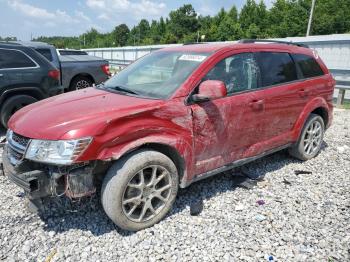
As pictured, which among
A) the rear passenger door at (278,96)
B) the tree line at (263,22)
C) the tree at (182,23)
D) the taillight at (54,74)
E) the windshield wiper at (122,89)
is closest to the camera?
the windshield wiper at (122,89)

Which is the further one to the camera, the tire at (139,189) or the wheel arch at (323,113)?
the wheel arch at (323,113)

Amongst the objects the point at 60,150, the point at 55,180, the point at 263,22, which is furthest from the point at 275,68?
the point at 263,22

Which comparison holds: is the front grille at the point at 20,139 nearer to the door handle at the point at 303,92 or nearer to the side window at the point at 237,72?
the side window at the point at 237,72

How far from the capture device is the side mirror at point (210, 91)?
3.50 meters

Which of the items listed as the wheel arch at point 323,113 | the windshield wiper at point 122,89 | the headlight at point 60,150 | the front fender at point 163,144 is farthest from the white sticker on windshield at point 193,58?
the wheel arch at point 323,113

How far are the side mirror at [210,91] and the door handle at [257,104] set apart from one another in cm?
76

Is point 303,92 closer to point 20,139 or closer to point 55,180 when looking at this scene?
point 55,180

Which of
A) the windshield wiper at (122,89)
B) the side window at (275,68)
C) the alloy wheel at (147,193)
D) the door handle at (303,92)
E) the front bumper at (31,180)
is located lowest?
the alloy wheel at (147,193)

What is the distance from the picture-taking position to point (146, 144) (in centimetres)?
340

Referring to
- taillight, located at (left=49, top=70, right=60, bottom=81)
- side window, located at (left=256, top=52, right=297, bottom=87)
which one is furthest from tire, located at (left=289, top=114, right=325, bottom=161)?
taillight, located at (left=49, top=70, right=60, bottom=81)

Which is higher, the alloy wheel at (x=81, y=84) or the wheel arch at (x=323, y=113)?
the wheel arch at (x=323, y=113)

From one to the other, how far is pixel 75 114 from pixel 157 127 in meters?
0.80

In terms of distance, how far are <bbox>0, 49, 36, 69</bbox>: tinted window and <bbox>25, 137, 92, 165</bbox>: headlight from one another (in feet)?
15.0

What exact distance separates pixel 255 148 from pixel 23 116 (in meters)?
2.86
